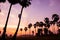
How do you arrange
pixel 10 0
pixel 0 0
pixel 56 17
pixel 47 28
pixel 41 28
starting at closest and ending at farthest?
pixel 0 0 < pixel 10 0 < pixel 56 17 < pixel 47 28 < pixel 41 28

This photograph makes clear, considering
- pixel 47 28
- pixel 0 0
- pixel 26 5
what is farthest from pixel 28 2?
pixel 47 28

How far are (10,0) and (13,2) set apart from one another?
127 cm

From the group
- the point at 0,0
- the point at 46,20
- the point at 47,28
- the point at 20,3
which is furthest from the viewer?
the point at 47,28

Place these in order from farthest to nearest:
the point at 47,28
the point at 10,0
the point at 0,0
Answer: the point at 47,28
the point at 10,0
the point at 0,0

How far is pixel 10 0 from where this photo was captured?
50719 millimetres

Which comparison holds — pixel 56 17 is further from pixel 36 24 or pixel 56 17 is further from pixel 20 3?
pixel 20 3

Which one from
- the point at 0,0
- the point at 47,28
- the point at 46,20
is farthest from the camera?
the point at 47,28

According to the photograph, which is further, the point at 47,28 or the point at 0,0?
the point at 47,28

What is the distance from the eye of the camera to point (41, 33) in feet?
555

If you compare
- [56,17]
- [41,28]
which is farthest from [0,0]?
[41,28]

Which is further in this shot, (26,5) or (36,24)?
(36,24)

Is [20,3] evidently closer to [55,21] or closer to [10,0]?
[10,0]

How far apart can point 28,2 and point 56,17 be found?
8012cm

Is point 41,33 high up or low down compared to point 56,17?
down
